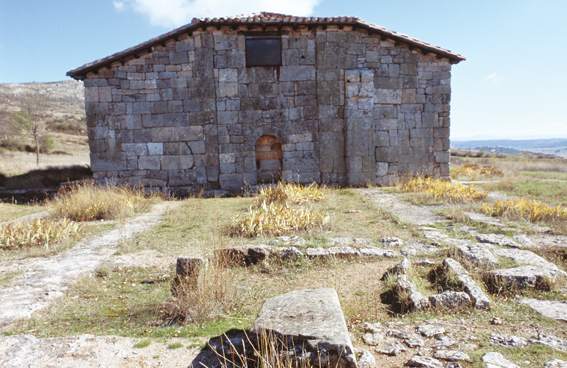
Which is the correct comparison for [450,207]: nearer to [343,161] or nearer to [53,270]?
[343,161]

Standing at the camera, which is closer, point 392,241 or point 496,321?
point 496,321

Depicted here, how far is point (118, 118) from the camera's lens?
12.1 metres

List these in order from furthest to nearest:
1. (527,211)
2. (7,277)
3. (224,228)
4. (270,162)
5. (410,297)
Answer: (270,162)
(527,211)
(224,228)
(7,277)
(410,297)

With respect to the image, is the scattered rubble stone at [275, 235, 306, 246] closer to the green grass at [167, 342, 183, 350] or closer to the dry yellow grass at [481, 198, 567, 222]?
the green grass at [167, 342, 183, 350]

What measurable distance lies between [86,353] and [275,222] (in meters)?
4.07

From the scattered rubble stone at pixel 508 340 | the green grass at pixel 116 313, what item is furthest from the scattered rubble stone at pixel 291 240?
the scattered rubble stone at pixel 508 340

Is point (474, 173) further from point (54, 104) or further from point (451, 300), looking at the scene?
point (54, 104)

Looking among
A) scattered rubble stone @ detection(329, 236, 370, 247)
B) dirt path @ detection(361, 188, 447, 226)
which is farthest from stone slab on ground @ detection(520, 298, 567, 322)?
dirt path @ detection(361, 188, 447, 226)

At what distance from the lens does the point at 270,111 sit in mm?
12438

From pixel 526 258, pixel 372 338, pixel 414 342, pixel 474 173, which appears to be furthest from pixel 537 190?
pixel 372 338

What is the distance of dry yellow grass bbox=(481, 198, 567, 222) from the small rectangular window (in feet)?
24.1

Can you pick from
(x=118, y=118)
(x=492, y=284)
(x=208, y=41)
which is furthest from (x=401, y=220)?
(x=118, y=118)

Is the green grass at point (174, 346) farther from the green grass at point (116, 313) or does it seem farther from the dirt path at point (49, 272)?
the dirt path at point (49, 272)

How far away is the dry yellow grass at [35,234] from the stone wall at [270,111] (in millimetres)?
5448
